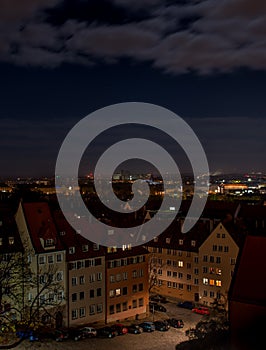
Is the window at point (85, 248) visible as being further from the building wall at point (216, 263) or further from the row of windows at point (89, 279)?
the building wall at point (216, 263)

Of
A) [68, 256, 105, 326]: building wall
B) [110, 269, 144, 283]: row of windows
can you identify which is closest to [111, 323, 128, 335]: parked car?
[68, 256, 105, 326]: building wall

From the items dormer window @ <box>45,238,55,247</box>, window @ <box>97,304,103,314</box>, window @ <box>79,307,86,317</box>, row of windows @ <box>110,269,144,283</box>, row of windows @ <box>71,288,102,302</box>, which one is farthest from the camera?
row of windows @ <box>110,269,144,283</box>

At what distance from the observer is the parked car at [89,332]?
39.8 m

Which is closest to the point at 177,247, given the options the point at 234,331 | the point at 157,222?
the point at 157,222

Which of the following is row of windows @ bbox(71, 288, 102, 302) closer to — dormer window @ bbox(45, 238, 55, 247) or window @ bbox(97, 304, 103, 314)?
window @ bbox(97, 304, 103, 314)

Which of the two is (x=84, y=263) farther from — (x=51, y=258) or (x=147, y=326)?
(x=147, y=326)

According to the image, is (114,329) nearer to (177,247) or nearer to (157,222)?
(177,247)

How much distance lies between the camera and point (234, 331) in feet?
92.4

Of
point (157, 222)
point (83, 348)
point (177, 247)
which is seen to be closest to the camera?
point (83, 348)

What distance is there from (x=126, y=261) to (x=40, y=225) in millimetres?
10237

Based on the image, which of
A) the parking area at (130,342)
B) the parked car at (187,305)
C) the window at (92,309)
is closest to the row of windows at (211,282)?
the parked car at (187,305)

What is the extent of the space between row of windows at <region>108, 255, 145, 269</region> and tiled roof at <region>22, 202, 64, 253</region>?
19.5 ft

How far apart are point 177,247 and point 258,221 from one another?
17.5 metres

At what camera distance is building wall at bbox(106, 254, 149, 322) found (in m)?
46.2
